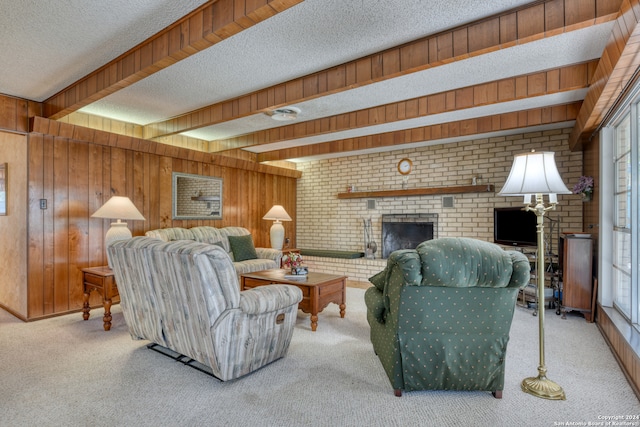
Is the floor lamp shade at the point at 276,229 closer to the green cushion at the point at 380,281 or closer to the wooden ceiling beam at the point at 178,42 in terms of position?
the wooden ceiling beam at the point at 178,42

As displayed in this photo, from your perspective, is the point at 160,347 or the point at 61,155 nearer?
the point at 160,347

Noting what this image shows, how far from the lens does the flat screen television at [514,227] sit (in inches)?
181

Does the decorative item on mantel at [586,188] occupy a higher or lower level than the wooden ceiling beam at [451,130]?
lower

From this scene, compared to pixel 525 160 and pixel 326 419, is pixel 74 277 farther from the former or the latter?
pixel 525 160

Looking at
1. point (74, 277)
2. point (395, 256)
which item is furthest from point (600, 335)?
point (74, 277)

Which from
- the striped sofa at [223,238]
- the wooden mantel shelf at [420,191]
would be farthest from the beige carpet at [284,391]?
the wooden mantel shelf at [420,191]

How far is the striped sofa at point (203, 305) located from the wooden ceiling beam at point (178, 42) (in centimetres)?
127

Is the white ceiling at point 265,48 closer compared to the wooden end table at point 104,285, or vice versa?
the white ceiling at point 265,48

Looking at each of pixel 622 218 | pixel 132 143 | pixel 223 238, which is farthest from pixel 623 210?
pixel 132 143

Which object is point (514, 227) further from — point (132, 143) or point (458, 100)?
point (132, 143)

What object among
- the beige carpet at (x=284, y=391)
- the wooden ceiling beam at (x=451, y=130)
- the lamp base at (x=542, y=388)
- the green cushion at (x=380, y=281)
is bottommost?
the beige carpet at (x=284, y=391)

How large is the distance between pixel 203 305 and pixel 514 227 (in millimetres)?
4302

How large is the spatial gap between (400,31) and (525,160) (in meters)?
1.20

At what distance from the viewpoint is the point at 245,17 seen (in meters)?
1.91
